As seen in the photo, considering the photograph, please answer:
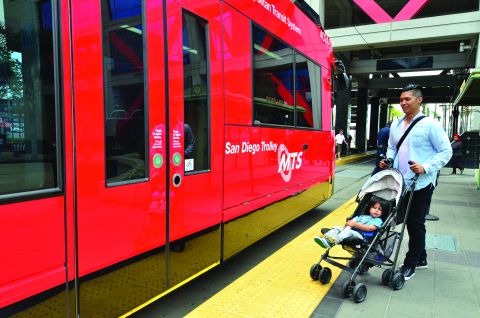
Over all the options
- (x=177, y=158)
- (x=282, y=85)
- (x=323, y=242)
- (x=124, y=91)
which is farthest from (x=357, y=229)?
(x=124, y=91)

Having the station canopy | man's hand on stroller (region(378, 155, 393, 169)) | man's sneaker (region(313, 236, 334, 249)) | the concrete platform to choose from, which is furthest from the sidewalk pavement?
the station canopy

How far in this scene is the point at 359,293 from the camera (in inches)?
130

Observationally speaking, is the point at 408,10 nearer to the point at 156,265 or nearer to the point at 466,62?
the point at 466,62

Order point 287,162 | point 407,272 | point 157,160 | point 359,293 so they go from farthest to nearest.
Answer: point 287,162
point 407,272
point 359,293
point 157,160

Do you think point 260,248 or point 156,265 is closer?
point 156,265

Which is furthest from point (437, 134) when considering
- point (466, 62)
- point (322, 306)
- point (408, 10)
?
point (466, 62)

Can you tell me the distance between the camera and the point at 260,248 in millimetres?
5105

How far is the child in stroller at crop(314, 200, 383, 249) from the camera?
3346 mm

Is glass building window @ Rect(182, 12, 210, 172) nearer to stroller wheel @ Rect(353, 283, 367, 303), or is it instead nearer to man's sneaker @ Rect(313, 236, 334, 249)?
man's sneaker @ Rect(313, 236, 334, 249)

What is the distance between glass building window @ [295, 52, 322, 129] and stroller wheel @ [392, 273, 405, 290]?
91.0 inches

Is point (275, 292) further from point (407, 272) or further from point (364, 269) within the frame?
point (407, 272)

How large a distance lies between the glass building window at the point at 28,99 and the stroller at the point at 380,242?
244cm

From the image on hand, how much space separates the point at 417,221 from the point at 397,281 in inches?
23.8

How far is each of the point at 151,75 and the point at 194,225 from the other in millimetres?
1230
